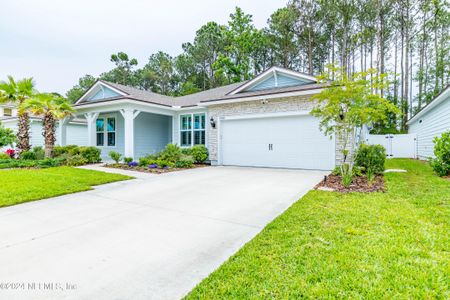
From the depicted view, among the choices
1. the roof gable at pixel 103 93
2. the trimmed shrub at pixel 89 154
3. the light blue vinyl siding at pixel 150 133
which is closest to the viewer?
the trimmed shrub at pixel 89 154

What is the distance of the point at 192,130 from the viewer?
14180 millimetres

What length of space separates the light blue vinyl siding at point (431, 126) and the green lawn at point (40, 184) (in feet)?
45.4

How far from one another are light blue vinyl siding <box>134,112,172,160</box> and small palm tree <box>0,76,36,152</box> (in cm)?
544

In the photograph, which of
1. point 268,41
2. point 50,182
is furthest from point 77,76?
point 50,182

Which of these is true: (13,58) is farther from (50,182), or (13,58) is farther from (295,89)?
(295,89)

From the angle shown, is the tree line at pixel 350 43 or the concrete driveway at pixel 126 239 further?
the tree line at pixel 350 43

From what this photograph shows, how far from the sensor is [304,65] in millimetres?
27828

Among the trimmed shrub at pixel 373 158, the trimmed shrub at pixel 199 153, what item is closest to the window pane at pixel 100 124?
the trimmed shrub at pixel 199 153

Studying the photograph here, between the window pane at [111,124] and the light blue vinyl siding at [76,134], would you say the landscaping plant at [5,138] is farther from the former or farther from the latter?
the light blue vinyl siding at [76,134]

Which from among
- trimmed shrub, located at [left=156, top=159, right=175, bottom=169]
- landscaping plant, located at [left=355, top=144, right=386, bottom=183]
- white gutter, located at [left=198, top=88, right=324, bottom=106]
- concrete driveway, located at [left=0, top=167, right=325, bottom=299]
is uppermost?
white gutter, located at [left=198, top=88, right=324, bottom=106]

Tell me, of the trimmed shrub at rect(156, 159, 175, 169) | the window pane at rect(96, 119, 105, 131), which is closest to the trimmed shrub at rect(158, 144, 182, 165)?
the trimmed shrub at rect(156, 159, 175, 169)

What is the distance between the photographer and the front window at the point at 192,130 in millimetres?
13805

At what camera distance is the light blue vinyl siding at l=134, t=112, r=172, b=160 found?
15188mm

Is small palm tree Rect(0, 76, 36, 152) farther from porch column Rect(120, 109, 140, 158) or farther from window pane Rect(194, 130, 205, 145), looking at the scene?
window pane Rect(194, 130, 205, 145)
